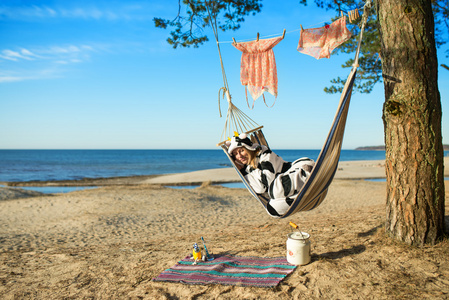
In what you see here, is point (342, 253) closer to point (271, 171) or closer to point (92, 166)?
point (271, 171)

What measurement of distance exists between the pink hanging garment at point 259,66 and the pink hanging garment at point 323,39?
1.27 ft

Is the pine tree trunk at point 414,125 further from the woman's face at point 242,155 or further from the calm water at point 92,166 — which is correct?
the calm water at point 92,166

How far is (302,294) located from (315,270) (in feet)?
0.94

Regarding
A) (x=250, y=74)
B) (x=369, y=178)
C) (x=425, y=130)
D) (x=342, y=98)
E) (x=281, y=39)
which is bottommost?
(x=369, y=178)

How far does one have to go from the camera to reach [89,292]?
2.03 m

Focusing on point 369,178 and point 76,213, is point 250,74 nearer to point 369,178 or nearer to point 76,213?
point 76,213

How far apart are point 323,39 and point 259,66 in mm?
730

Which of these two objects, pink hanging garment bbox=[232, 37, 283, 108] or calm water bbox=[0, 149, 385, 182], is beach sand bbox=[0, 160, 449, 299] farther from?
calm water bbox=[0, 149, 385, 182]

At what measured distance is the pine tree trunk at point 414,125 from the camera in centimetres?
207

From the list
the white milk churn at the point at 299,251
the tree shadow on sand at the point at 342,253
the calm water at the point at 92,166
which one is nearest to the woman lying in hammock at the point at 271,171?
the white milk churn at the point at 299,251

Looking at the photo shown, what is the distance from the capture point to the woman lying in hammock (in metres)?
2.07

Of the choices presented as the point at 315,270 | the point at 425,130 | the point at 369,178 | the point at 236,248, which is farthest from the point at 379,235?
the point at 369,178

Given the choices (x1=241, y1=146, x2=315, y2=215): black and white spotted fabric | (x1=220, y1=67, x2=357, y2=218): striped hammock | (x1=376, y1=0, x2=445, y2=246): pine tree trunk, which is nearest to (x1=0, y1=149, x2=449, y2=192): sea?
(x1=241, y1=146, x2=315, y2=215): black and white spotted fabric

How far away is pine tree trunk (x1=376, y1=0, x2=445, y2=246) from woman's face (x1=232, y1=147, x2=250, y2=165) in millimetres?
983
